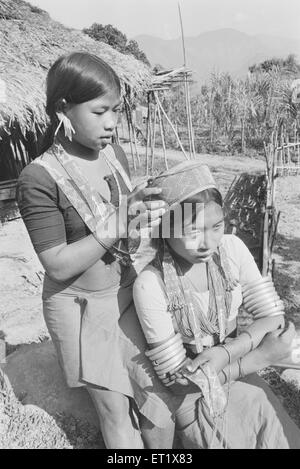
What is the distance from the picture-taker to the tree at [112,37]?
89.1 ft

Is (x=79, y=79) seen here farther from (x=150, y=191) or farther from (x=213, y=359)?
(x=213, y=359)

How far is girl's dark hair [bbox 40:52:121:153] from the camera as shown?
1578mm

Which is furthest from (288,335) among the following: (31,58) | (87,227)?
(31,58)

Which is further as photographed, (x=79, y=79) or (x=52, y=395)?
(x=52, y=395)

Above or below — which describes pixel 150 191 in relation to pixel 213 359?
above

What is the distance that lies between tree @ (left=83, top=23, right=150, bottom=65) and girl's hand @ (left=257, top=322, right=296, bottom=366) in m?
27.6

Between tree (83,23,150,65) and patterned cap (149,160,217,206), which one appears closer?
patterned cap (149,160,217,206)

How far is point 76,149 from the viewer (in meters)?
1.79

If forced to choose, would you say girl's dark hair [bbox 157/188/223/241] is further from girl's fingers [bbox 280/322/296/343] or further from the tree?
the tree

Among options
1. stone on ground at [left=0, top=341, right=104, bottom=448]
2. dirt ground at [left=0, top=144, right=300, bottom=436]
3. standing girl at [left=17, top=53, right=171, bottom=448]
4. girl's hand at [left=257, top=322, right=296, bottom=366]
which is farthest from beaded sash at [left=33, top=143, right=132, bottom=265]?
dirt ground at [left=0, top=144, right=300, bottom=436]

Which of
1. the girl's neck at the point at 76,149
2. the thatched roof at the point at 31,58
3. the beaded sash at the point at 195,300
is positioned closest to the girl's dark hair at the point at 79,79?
the girl's neck at the point at 76,149

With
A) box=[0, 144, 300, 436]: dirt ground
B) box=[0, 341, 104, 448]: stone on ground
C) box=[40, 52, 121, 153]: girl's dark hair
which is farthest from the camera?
box=[0, 144, 300, 436]: dirt ground

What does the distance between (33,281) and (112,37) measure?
25.8 meters
